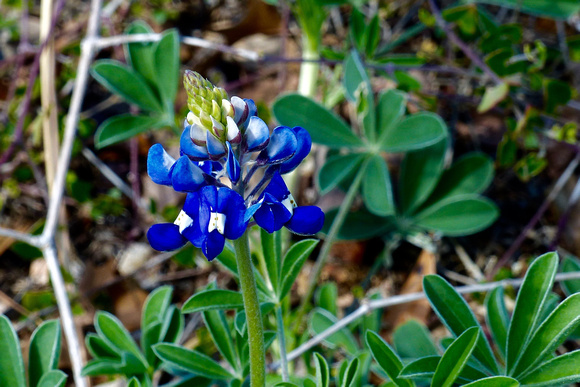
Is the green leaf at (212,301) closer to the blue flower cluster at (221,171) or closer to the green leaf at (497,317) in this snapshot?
the blue flower cluster at (221,171)

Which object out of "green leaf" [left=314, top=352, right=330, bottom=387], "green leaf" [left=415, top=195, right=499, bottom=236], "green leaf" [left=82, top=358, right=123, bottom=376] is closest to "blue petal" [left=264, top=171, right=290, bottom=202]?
"green leaf" [left=314, top=352, right=330, bottom=387]

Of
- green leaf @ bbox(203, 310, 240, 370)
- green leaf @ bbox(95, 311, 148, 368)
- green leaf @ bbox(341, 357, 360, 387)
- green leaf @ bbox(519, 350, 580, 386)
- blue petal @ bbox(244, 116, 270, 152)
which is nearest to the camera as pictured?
blue petal @ bbox(244, 116, 270, 152)

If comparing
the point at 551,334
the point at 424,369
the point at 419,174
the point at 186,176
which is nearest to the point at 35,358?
the point at 186,176

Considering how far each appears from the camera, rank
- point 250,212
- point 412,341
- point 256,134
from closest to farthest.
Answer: point 250,212 → point 256,134 → point 412,341

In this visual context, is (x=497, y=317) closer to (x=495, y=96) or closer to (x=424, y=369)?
(x=424, y=369)

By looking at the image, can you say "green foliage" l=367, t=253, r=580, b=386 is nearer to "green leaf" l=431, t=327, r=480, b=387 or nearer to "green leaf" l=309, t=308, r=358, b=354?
"green leaf" l=431, t=327, r=480, b=387

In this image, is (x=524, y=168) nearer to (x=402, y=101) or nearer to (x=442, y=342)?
(x=402, y=101)
